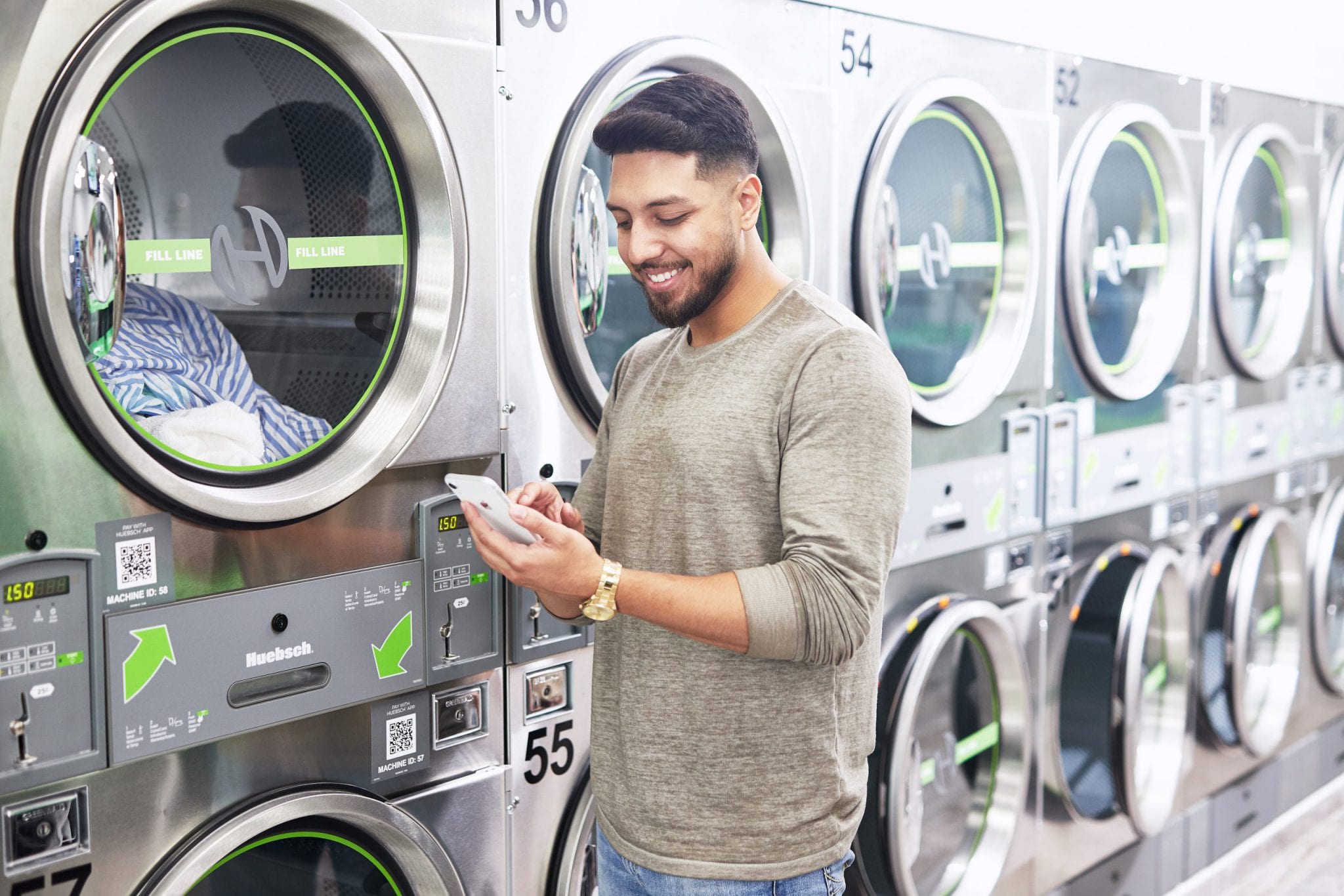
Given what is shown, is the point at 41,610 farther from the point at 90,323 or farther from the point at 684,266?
the point at 684,266

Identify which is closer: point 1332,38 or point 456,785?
point 456,785

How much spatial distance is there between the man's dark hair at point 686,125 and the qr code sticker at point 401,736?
0.83m

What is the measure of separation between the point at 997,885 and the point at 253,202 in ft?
6.96

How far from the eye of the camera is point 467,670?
176 centimetres

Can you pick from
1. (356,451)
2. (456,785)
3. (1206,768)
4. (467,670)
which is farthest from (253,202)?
(1206,768)

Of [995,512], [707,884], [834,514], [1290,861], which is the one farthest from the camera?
[1290,861]

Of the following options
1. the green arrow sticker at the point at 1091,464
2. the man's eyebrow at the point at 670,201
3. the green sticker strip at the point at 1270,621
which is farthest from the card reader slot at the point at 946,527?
the green sticker strip at the point at 1270,621

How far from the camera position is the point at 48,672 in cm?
134

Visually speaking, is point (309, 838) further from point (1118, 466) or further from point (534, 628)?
point (1118, 466)

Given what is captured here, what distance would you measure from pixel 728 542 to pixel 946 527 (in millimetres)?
1227

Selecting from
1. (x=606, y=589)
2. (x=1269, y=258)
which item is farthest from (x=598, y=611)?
(x=1269, y=258)

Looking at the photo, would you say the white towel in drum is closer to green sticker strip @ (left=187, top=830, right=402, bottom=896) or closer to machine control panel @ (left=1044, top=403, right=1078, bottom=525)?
green sticker strip @ (left=187, top=830, right=402, bottom=896)

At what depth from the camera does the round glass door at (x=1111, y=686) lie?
3.02 m

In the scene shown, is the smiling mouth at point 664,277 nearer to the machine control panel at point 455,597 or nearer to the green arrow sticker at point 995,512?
the machine control panel at point 455,597
